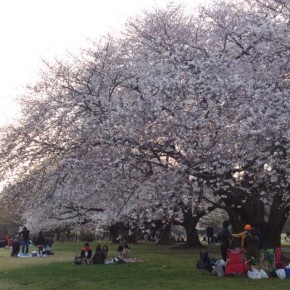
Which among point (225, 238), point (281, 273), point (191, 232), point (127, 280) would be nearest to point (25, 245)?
Answer: point (191, 232)

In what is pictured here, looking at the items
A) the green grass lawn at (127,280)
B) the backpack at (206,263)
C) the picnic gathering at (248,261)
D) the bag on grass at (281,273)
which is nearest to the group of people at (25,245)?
the green grass lawn at (127,280)

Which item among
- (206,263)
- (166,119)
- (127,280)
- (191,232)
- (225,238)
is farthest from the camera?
(191,232)

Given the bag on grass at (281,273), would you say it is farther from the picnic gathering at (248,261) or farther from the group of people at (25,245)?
the group of people at (25,245)

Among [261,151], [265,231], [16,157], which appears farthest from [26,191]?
[265,231]

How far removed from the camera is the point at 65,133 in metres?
14.7

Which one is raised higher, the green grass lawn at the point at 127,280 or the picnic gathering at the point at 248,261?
the picnic gathering at the point at 248,261

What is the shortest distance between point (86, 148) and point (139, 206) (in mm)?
2544

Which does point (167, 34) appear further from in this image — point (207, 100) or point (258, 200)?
point (258, 200)

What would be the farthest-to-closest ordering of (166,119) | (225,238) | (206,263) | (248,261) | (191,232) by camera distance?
(191,232)
(225,238)
(206,263)
(248,261)
(166,119)

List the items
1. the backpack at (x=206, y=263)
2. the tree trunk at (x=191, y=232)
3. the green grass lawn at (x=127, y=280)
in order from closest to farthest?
the green grass lawn at (x=127, y=280)
the backpack at (x=206, y=263)
the tree trunk at (x=191, y=232)

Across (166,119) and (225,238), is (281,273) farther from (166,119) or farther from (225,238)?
(166,119)

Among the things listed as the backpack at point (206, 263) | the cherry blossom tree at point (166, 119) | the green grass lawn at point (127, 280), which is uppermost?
the cherry blossom tree at point (166, 119)

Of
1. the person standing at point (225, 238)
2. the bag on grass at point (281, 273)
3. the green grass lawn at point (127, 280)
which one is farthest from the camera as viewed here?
the person standing at point (225, 238)

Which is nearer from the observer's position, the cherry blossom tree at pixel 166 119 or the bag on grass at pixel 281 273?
the cherry blossom tree at pixel 166 119
